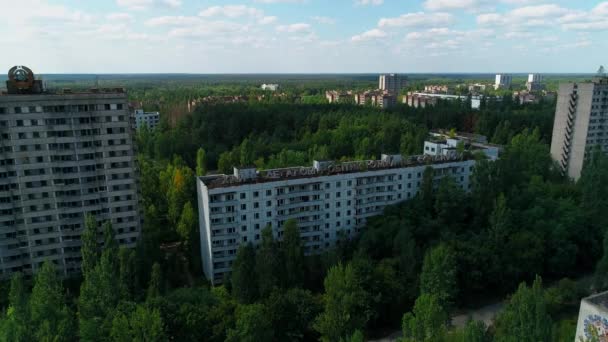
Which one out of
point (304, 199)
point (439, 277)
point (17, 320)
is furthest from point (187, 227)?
point (439, 277)

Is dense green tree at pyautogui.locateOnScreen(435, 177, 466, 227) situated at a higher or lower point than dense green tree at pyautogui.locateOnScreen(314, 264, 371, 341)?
higher

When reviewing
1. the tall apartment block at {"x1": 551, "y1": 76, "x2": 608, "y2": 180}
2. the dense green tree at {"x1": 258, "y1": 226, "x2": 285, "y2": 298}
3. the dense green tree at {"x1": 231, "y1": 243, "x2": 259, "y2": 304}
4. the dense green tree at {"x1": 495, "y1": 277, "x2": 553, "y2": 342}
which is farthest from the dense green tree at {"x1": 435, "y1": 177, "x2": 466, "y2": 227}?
the tall apartment block at {"x1": 551, "y1": 76, "x2": 608, "y2": 180}

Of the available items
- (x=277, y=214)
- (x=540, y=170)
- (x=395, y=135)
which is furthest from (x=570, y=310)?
(x=395, y=135)

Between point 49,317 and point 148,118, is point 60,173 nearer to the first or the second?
point 49,317

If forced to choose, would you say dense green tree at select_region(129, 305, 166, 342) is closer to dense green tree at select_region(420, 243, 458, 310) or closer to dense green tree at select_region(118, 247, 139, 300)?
dense green tree at select_region(118, 247, 139, 300)

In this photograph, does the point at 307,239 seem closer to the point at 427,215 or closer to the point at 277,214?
the point at 277,214

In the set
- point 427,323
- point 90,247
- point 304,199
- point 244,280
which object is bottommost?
point 244,280
